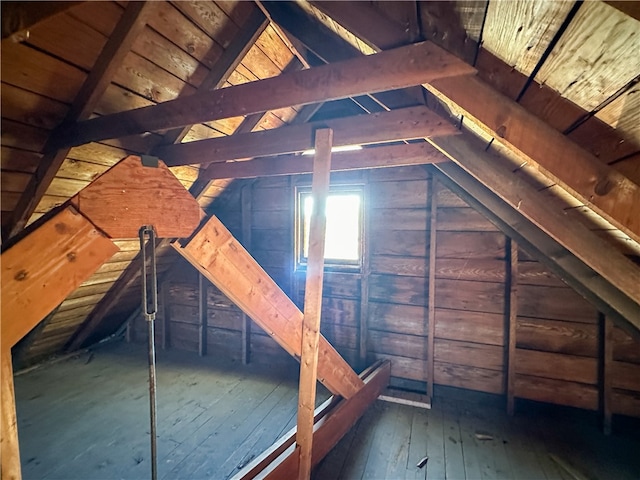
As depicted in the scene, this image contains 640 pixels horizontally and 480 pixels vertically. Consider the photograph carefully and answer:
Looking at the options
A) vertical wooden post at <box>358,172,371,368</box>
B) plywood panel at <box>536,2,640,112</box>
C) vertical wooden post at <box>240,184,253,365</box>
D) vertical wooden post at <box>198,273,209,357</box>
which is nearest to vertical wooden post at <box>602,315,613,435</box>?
vertical wooden post at <box>358,172,371,368</box>

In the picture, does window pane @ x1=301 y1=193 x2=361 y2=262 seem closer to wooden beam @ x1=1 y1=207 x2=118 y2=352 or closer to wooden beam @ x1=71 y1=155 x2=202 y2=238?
wooden beam @ x1=71 y1=155 x2=202 y2=238

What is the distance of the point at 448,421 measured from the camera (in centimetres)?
215

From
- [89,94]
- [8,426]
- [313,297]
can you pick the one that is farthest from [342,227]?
[8,426]

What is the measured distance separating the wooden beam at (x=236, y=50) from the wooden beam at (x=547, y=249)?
1.41 meters

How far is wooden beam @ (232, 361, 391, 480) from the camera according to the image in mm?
1327

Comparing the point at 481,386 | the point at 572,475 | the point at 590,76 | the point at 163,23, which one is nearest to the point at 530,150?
the point at 590,76

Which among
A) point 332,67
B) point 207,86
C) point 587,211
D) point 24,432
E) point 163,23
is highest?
point 163,23

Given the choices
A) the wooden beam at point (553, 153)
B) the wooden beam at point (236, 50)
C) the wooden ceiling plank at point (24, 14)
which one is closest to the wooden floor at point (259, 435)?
the wooden beam at point (553, 153)

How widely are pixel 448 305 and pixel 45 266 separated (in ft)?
8.35

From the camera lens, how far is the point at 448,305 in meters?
2.46

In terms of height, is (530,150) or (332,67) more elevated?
(332,67)

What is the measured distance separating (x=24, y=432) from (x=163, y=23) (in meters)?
2.81

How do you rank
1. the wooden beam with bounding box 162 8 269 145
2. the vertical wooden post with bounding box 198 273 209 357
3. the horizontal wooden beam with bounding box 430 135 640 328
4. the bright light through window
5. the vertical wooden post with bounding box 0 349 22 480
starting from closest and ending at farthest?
the vertical wooden post with bounding box 0 349 22 480
the horizontal wooden beam with bounding box 430 135 640 328
the wooden beam with bounding box 162 8 269 145
the bright light through window
the vertical wooden post with bounding box 198 273 209 357

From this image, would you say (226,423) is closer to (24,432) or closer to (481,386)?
(24,432)
